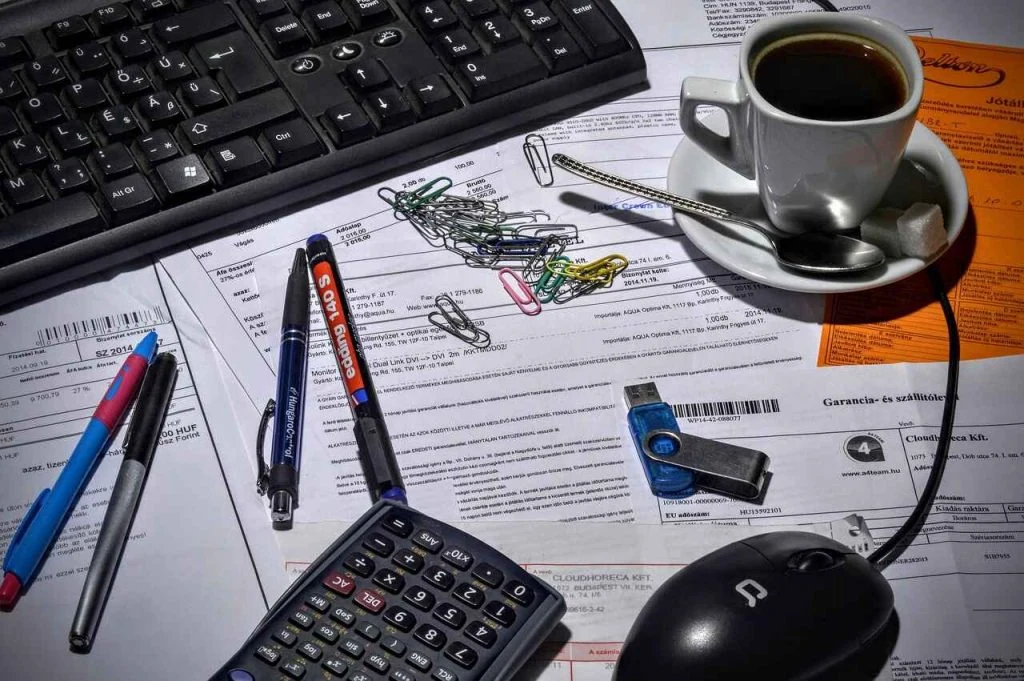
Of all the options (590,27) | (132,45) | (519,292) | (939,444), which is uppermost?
(132,45)

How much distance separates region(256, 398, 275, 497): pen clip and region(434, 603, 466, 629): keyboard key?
136 mm

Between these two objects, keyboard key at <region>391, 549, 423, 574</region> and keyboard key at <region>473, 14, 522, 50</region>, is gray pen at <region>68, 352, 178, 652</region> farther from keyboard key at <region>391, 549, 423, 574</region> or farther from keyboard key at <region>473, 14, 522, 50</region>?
keyboard key at <region>473, 14, 522, 50</region>

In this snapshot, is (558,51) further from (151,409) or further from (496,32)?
(151,409)

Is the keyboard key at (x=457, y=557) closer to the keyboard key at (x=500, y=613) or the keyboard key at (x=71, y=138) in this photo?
the keyboard key at (x=500, y=613)

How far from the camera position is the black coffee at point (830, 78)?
21.7 inches

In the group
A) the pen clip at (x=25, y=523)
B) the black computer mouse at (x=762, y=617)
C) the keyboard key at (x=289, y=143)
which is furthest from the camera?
the keyboard key at (x=289, y=143)

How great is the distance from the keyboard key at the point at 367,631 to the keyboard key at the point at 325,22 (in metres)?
0.41

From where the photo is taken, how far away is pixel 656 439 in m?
0.54

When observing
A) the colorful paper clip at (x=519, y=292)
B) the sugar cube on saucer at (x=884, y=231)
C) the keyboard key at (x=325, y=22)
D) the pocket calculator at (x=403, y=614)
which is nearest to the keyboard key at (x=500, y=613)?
the pocket calculator at (x=403, y=614)

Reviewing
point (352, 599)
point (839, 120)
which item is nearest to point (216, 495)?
point (352, 599)

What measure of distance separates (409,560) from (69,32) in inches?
17.7

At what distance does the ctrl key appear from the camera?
597 millimetres

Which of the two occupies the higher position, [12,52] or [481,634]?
[12,52]

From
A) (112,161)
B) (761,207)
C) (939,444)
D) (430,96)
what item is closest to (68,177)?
(112,161)
